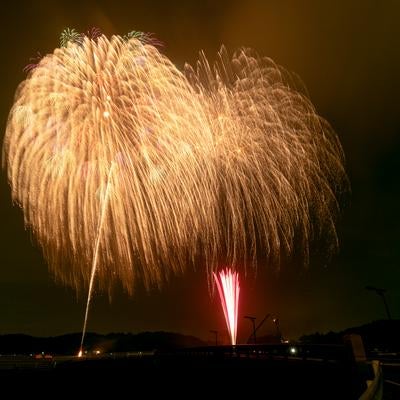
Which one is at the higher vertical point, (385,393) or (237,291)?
(237,291)

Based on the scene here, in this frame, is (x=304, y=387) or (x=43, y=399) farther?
(x=43, y=399)

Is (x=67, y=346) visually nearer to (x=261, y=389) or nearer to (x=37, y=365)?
(x=37, y=365)

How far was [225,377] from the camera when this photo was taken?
68.1 feet

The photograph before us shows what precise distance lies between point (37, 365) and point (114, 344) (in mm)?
102140

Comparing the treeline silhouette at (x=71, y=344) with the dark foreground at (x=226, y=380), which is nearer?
the dark foreground at (x=226, y=380)

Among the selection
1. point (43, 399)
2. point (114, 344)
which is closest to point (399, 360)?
point (43, 399)

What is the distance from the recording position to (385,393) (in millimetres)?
12531

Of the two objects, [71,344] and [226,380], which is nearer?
[226,380]

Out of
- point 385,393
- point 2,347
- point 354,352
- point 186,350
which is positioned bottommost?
point 385,393

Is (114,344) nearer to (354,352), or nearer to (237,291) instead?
(237,291)

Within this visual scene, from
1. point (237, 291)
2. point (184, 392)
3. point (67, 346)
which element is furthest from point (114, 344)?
point (184, 392)

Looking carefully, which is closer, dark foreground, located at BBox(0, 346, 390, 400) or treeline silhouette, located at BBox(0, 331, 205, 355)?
dark foreground, located at BBox(0, 346, 390, 400)

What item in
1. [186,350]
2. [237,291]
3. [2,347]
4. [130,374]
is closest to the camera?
[130,374]

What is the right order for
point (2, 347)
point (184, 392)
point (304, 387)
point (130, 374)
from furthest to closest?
1. point (2, 347)
2. point (130, 374)
3. point (184, 392)
4. point (304, 387)
